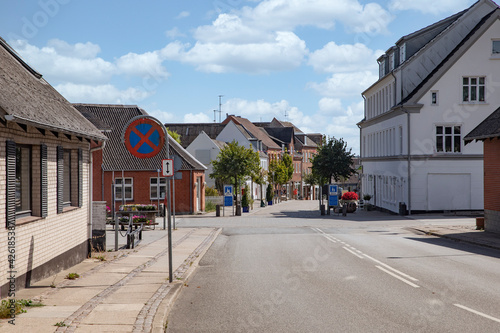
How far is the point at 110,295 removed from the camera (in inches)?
452

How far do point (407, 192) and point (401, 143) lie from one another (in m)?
3.73

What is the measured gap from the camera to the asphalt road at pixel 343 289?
929 cm

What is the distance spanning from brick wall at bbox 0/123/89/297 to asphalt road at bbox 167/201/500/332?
3049 millimetres

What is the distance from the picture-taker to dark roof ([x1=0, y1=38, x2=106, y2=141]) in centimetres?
1035

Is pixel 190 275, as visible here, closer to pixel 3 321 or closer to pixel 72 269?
pixel 72 269

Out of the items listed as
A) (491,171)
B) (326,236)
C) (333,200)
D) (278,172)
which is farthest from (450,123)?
(278,172)

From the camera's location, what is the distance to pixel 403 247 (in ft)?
71.5

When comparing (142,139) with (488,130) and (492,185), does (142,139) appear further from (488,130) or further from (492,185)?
(492,185)

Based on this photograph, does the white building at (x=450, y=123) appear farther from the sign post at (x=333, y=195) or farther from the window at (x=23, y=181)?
the window at (x=23, y=181)

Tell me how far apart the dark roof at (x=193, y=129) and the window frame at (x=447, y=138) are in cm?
5175

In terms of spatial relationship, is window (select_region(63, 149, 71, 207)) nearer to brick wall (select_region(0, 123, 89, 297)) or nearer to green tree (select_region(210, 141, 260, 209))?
brick wall (select_region(0, 123, 89, 297))

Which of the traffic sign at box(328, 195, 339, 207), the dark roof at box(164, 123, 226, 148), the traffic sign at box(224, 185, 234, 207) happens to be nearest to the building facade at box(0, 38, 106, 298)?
the traffic sign at box(224, 185, 234, 207)

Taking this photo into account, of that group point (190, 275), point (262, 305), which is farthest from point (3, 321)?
point (190, 275)

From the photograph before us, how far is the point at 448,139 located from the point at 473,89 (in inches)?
150
